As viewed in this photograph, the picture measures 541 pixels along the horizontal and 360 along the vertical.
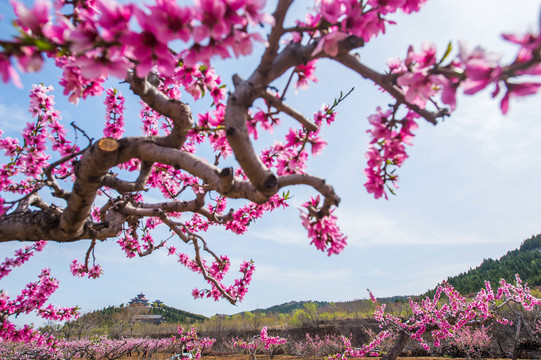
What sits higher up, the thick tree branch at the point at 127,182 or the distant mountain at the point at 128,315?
the thick tree branch at the point at 127,182

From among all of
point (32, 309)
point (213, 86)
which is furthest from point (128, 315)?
point (213, 86)

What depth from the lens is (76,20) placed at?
72.9 inches

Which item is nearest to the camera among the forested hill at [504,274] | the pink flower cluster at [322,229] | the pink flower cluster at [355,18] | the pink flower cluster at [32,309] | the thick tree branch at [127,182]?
the pink flower cluster at [355,18]

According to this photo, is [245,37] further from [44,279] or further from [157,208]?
[44,279]

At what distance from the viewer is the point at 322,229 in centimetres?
182

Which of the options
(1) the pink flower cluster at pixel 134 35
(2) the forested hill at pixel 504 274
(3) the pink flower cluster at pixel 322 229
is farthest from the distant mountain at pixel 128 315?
(2) the forested hill at pixel 504 274

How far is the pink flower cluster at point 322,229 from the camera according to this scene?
1.81m

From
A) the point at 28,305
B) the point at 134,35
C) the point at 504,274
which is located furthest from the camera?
the point at 504,274

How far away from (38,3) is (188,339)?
10578 mm

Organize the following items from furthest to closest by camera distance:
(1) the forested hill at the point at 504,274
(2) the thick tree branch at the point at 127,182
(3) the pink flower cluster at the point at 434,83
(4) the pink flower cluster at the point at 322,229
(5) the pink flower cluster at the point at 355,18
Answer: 1. (1) the forested hill at the point at 504,274
2. (2) the thick tree branch at the point at 127,182
3. (4) the pink flower cluster at the point at 322,229
4. (5) the pink flower cluster at the point at 355,18
5. (3) the pink flower cluster at the point at 434,83

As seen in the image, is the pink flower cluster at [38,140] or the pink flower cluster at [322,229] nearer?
the pink flower cluster at [322,229]

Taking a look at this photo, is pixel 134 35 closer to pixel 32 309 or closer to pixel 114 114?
pixel 114 114

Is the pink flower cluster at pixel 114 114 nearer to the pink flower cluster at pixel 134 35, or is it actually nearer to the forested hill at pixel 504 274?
the pink flower cluster at pixel 134 35

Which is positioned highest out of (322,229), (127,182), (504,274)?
(127,182)
